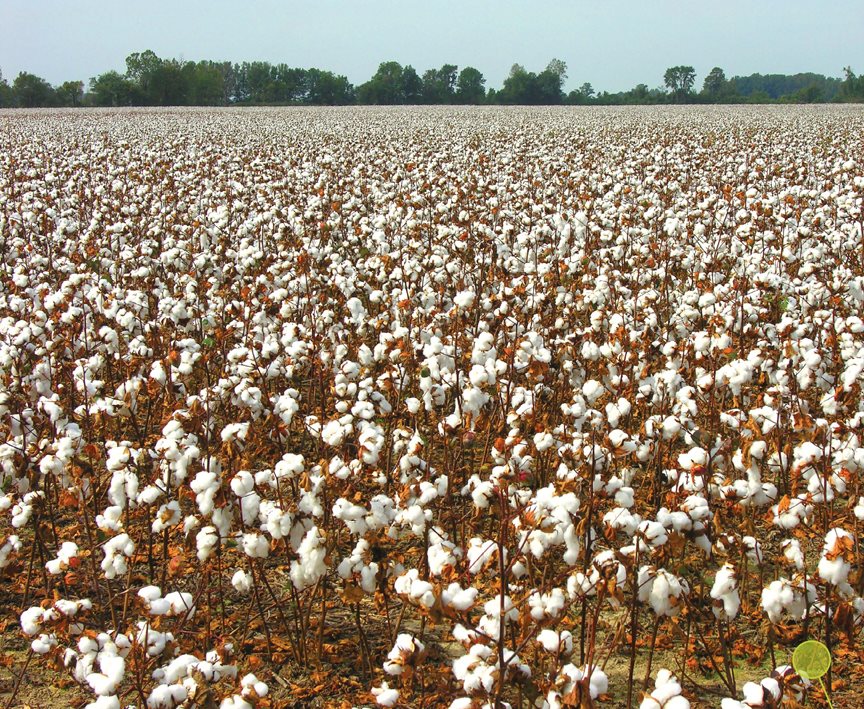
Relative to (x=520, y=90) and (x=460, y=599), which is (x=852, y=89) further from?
(x=460, y=599)

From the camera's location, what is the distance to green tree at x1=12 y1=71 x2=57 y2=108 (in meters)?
96.8

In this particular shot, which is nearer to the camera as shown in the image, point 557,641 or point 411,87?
point 557,641

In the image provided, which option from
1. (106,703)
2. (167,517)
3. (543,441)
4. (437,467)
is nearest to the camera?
(106,703)

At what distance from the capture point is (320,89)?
114875 mm

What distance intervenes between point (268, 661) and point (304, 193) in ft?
34.8

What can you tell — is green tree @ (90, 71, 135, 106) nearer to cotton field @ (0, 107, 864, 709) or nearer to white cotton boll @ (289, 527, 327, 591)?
cotton field @ (0, 107, 864, 709)

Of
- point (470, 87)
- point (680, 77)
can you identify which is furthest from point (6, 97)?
point (680, 77)

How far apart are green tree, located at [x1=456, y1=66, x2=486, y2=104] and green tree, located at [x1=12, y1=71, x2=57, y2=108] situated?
5575 centimetres

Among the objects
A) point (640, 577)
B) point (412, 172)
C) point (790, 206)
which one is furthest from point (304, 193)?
point (640, 577)

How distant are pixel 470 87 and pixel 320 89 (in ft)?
79.3

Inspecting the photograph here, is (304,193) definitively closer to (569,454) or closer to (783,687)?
(569,454)

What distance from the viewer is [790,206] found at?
941 centimetres

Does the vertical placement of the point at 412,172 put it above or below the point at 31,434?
above

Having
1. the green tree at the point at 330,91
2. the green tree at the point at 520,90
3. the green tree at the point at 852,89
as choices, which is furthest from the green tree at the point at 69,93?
the green tree at the point at 852,89
